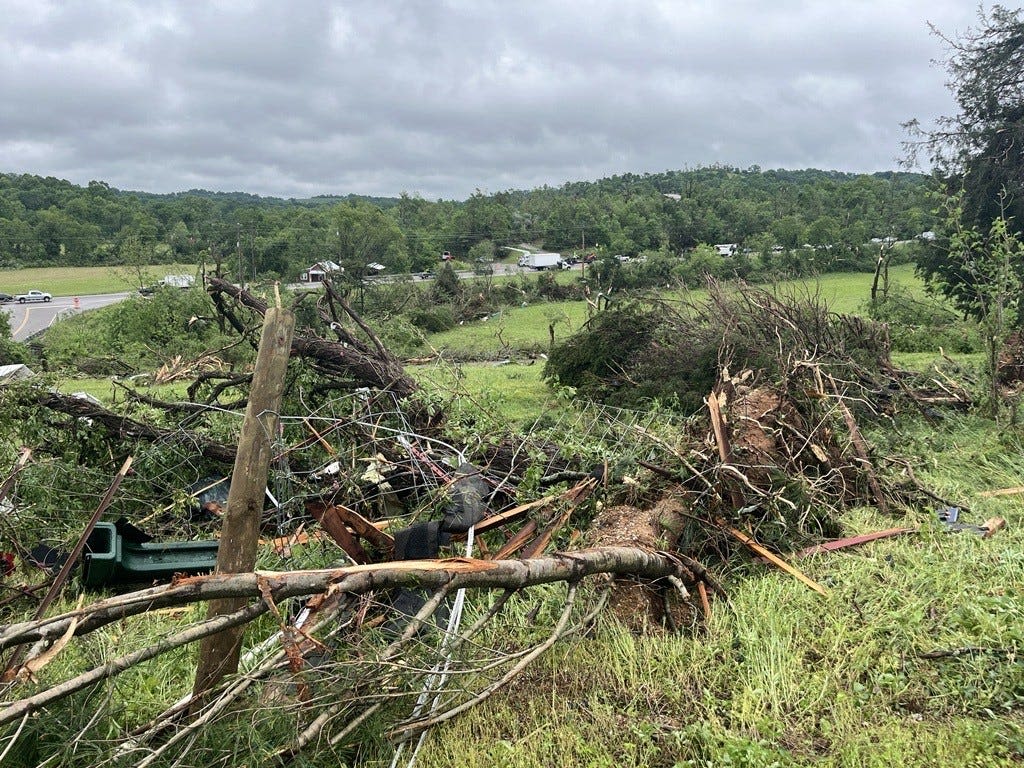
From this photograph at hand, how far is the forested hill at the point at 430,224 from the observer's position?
36062 mm

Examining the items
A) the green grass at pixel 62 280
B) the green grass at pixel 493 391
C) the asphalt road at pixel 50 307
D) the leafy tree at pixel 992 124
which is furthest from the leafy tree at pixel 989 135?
the green grass at pixel 62 280

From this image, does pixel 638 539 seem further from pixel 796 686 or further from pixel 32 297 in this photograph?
pixel 32 297

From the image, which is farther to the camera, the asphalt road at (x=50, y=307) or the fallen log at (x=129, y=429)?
the asphalt road at (x=50, y=307)

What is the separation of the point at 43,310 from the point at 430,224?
27.3m

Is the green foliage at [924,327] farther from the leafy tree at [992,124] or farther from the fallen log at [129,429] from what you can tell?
the fallen log at [129,429]

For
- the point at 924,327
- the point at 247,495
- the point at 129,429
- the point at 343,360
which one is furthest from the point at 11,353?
the point at 924,327

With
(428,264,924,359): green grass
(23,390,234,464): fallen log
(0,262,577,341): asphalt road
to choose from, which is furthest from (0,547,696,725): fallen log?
(0,262,577,341): asphalt road

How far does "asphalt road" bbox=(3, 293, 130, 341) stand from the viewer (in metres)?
30.9

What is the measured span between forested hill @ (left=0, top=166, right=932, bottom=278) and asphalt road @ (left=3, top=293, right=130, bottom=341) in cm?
305

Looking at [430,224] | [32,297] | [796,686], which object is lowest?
[796,686]

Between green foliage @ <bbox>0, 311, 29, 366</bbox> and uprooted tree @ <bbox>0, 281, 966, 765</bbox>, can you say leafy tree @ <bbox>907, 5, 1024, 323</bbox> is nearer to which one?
uprooted tree @ <bbox>0, 281, 966, 765</bbox>

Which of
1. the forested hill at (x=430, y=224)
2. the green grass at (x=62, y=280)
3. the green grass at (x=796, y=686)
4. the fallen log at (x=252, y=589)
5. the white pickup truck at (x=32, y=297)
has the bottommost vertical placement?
the green grass at (x=796, y=686)

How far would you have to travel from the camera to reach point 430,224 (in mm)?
56219

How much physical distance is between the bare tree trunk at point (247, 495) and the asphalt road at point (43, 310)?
99.7 feet
